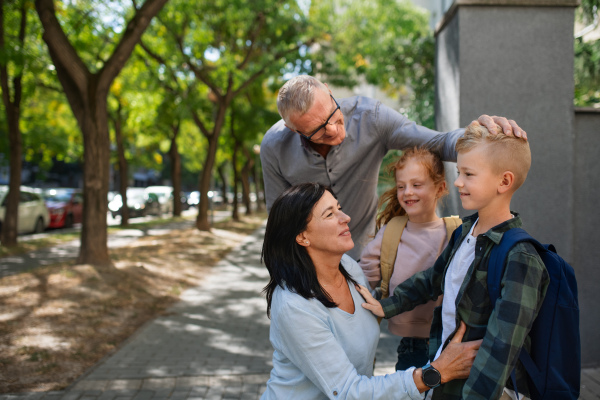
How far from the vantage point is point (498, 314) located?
173cm

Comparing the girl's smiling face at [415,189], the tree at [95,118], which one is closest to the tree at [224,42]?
the tree at [95,118]

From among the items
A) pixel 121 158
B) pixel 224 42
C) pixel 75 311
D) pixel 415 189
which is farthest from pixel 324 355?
pixel 121 158

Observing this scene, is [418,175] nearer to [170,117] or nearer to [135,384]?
[135,384]

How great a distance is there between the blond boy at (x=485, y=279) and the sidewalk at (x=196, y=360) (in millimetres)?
2609

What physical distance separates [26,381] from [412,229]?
3.69 m

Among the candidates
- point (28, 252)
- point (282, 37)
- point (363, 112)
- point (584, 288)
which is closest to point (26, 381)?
point (363, 112)

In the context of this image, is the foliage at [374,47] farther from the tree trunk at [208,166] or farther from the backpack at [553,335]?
the backpack at [553,335]

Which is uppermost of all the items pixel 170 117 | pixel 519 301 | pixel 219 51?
pixel 219 51

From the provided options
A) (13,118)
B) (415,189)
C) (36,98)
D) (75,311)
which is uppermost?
(36,98)

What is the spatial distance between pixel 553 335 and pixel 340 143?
58.7 inches

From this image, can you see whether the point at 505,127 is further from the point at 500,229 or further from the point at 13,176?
the point at 13,176

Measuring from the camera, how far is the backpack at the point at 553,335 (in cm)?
177

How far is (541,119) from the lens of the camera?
4.25 meters

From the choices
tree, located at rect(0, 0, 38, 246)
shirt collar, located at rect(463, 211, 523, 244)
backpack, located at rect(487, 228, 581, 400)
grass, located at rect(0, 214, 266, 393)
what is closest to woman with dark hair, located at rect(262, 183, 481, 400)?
backpack, located at rect(487, 228, 581, 400)
